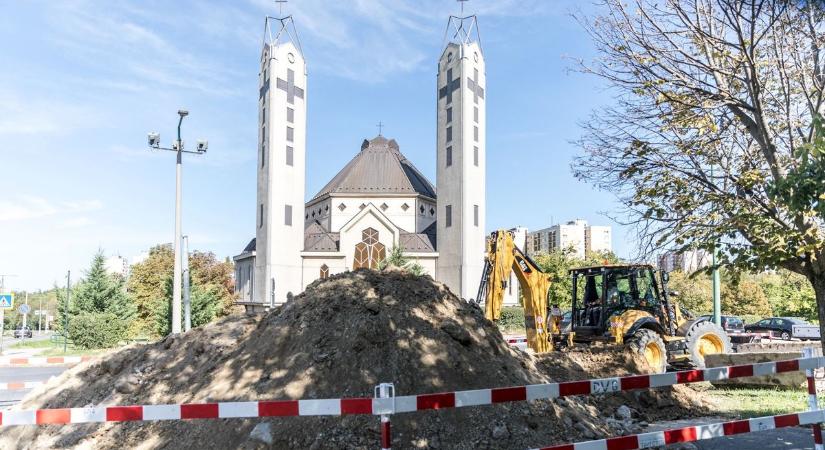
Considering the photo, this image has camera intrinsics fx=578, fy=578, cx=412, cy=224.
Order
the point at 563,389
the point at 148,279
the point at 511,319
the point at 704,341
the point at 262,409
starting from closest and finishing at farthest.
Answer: the point at 262,409 → the point at 563,389 → the point at 704,341 → the point at 148,279 → the point at 511,319

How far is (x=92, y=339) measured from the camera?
2812 cm

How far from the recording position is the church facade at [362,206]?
151 ft

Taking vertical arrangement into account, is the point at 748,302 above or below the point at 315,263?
below

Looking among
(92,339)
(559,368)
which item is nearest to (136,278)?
(92,339)

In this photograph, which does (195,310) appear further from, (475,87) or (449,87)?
(475,87)

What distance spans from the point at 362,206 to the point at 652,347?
4015 cm

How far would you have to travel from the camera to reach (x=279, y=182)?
4606 centimetres

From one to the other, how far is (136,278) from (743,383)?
4017 centimetres

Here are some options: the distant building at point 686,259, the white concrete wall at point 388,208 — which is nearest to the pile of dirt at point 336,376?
the distant building at point 686,259

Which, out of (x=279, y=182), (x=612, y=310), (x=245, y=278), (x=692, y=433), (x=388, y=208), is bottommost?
(x=692, y=433)

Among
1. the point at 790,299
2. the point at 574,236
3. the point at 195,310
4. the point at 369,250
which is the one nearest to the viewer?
the point at 195,310

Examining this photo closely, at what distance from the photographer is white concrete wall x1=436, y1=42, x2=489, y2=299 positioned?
152ft

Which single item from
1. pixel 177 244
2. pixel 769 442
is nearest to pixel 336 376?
pixel 769 442

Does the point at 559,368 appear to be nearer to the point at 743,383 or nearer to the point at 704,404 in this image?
the point at 704,404
